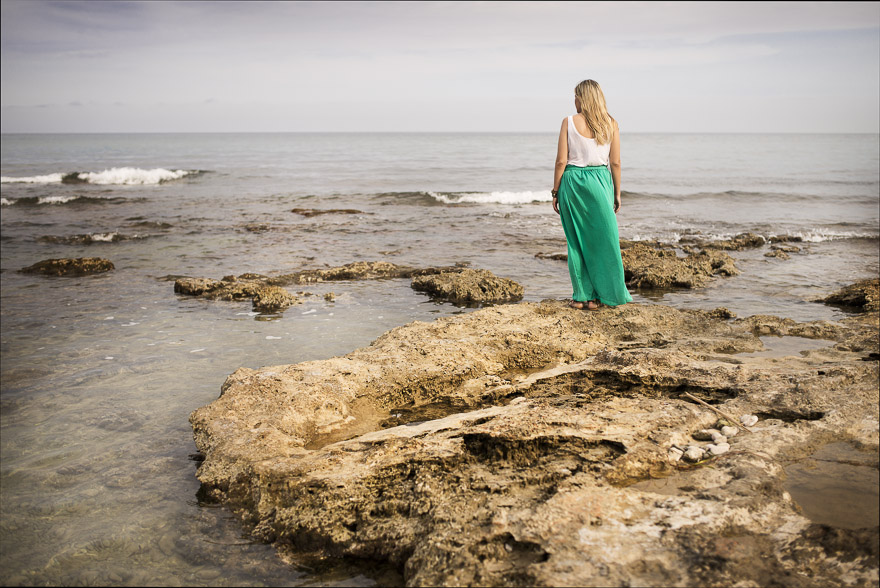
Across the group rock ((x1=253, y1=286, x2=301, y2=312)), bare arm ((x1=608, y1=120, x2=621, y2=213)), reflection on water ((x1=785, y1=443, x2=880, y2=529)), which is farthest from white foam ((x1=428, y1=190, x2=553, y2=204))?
reflection on water ((x1=785, y1=443, x2=880, y2=529))

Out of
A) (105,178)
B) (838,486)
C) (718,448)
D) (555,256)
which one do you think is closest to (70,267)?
(555,256)

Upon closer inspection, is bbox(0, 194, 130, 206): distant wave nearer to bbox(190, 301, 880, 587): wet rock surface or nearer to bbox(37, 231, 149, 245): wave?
bbox(37, 231, 149, 245): wave

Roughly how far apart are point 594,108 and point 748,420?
3.29m

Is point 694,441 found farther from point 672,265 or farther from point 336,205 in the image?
point 336,205

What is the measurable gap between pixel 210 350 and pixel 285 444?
303 centimetres

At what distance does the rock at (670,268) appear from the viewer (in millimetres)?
7941

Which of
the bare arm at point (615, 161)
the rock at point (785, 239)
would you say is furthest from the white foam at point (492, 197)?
the bare arm at point (615, 161)

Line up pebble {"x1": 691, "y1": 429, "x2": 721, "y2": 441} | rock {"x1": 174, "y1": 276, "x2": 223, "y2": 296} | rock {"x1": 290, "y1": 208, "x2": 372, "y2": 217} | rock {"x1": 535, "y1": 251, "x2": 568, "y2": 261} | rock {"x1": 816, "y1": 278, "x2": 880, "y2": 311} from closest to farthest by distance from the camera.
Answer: pebble {"x1": 691, "y1": 429, "x2": 721, "y2": 441} < rock {"x1": 816, "y1": 278, "x2": 880, "y2": 311} < rock {"x1": 174, "y1": 276, "x2": 223, "y2": 296} < rock {"x1": 535, "y1": 251, "x2": 568, "y2": 261} < rock {"x1": 290, "y1": 208, "x2": 372, "y2": 217}

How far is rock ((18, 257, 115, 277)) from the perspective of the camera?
9.91 m

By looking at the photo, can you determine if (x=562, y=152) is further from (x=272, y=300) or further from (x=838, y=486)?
(x=272, y=300)

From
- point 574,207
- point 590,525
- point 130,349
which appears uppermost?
point 574,207

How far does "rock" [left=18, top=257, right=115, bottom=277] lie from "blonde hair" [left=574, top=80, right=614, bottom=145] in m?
8.62

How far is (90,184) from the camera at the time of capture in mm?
28938

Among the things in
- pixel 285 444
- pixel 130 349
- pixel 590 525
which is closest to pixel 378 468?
pixel 285 444
